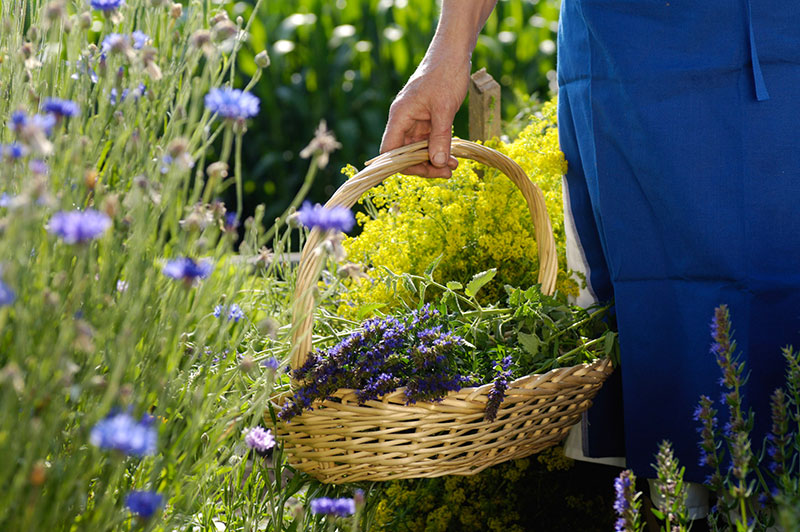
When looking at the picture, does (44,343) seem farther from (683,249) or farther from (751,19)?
(751,19)

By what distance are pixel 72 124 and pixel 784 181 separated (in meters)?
1.08

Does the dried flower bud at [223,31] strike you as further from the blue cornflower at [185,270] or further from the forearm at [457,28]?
the forearm at [457,28]

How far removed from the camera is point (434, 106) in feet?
5.04

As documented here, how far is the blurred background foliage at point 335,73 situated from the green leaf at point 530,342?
3.18m

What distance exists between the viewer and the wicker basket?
4.08 feet

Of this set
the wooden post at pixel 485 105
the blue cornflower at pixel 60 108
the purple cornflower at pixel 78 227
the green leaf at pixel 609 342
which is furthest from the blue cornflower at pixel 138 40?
the wooden post at pixel 485 105

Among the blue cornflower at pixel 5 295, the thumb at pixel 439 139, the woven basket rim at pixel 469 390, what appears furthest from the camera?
the thumb at pixel 439 139

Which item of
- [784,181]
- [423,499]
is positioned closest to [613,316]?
[784,181]

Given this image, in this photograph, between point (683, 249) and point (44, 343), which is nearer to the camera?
point (44, 343)

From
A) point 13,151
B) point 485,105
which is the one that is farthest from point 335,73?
point 13,151

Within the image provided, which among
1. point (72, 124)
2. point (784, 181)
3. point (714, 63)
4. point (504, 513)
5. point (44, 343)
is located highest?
point (714, 63)

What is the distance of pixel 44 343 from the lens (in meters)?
0.75

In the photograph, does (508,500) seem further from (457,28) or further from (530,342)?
(457,28)

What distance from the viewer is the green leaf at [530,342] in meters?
1.38
